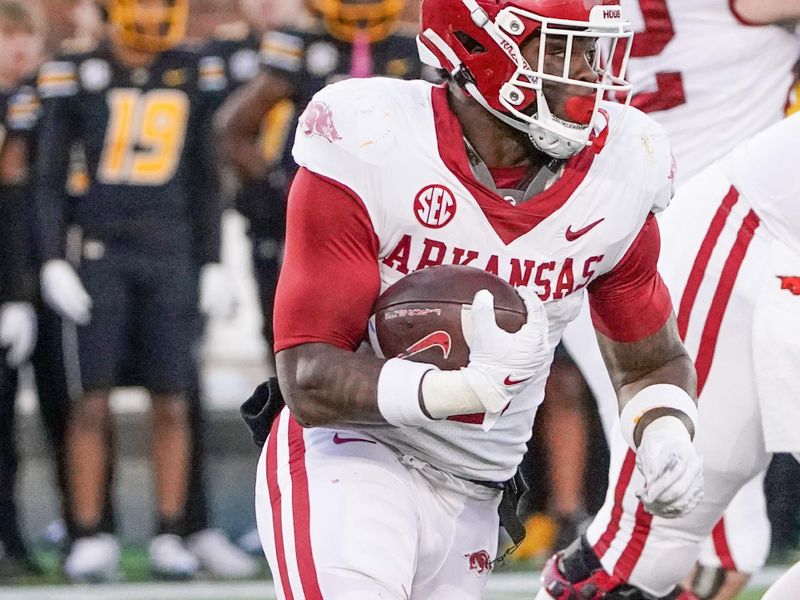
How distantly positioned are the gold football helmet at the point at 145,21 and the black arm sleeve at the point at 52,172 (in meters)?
0.27

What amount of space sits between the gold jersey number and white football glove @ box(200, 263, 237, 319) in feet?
1.04

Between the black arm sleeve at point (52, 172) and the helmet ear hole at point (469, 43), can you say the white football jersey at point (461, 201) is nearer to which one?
the helmet ear hole at point (469, 43)

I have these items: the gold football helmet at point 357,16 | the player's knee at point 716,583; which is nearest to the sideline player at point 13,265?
the gold football helmet at point 357,16

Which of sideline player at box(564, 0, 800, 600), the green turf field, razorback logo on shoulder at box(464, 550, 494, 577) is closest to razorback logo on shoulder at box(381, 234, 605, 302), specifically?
razorback logo on shoulder at box(464, 550, 494, 577)

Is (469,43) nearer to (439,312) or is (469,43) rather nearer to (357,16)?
(439,312)

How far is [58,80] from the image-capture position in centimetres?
513

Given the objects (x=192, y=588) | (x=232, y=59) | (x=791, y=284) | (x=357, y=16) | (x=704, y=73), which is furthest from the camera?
(x=232, y=59)

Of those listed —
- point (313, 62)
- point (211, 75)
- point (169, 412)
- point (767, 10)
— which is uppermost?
point (767, 10)

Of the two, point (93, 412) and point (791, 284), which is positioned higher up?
point (791, 284)

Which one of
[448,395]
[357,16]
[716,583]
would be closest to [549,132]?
[448,395]

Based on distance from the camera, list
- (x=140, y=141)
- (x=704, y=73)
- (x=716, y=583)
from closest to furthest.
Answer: (x=716, y=583)
(x=704, y=73)
(x=140, y=141)

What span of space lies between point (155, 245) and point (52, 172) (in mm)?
380

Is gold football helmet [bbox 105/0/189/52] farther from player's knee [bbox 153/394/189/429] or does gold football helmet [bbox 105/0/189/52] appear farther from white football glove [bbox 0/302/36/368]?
player's knee [bbox 153/394/189/429]

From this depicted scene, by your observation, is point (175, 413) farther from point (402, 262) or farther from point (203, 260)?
point (402, 262)
